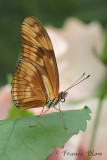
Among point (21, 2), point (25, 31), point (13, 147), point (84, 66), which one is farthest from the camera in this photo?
point (21, 2)

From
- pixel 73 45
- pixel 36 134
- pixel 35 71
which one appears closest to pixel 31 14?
pixel 73 45

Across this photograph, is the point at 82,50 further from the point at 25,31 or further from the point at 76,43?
the point at 25,31

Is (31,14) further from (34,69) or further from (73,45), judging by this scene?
(34,69)

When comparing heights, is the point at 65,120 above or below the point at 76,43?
below

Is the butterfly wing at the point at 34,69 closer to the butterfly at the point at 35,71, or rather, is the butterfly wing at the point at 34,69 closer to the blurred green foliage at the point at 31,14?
the butterfly at the point at 35,71

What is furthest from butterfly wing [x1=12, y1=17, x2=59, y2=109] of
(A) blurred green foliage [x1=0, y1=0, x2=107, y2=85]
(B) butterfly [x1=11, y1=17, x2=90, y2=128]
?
(A) blurred green foliage [x1=0, y1=0, x2=107, y2=85]

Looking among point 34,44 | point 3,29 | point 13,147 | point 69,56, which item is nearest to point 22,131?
point 13,147
